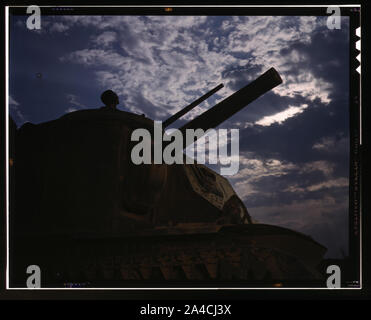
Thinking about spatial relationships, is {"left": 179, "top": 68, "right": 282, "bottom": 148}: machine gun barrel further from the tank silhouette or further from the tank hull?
the tank hull

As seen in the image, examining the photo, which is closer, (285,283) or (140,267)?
(285,283)

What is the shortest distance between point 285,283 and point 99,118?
116 inches

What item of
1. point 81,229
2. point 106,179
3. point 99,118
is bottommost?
point 81,229

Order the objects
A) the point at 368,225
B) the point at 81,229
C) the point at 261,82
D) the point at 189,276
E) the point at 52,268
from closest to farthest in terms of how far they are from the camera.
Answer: the point at 368,225 → the point at 52,268 → the point at 81,229 → the point at 189,276 → the point at 261,82

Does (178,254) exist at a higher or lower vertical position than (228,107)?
lower

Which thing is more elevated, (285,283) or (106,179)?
(106,179)

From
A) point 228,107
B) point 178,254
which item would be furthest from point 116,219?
point 228,107

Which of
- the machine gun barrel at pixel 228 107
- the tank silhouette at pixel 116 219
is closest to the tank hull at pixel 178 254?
the tank silhouette at pixel 116 219

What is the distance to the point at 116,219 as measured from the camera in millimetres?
3988

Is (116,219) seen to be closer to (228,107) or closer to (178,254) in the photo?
(178,254)

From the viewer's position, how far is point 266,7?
2877mm

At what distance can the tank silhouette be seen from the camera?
3.86 m
